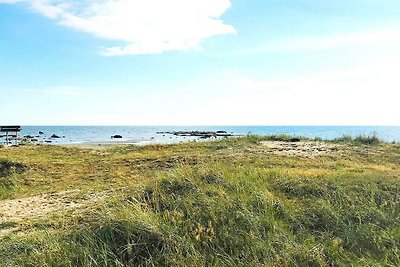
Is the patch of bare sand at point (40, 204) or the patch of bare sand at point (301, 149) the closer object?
the patch of bare sand at point (40, 204)

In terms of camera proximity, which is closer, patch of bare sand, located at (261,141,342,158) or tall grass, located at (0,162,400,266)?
tall grass, located at (0,162,400,266)

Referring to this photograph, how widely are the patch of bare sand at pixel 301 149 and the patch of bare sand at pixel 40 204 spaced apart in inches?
274

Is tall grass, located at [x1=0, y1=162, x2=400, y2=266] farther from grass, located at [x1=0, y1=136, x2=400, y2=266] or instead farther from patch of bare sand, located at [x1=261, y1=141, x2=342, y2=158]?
patch of bare sand, located at [x1=261, y1=141, x2=342, y2=158]

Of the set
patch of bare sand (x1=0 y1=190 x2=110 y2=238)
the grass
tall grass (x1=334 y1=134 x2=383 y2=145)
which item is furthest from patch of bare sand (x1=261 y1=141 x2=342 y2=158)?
patch of bare sand (x1=0 y1=190 x2=110 y2=238)

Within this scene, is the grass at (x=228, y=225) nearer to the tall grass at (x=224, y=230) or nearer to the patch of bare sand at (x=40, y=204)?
the tall grass at (x=224, y=230)

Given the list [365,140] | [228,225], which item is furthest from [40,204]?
[365,140]

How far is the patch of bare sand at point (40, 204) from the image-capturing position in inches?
284

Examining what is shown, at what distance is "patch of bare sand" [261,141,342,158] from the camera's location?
1389cm

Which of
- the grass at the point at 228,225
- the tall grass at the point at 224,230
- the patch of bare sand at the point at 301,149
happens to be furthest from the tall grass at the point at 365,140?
the tall grass at the point at 224,230

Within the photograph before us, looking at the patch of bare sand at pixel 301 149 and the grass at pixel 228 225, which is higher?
the patch of bare sand at pixel 301 149

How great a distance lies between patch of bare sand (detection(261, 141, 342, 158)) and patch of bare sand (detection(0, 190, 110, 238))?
22.9 ft

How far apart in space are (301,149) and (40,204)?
9.52 m

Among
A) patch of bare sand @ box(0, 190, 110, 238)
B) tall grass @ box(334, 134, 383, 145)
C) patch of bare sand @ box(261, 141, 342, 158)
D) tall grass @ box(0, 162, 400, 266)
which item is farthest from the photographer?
tall grass @ box(334, 134, 383, 145)

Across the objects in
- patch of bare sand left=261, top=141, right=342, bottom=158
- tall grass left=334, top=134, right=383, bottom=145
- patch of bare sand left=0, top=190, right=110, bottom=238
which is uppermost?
tall grass left=334, top=134, right=383, bottom=145
